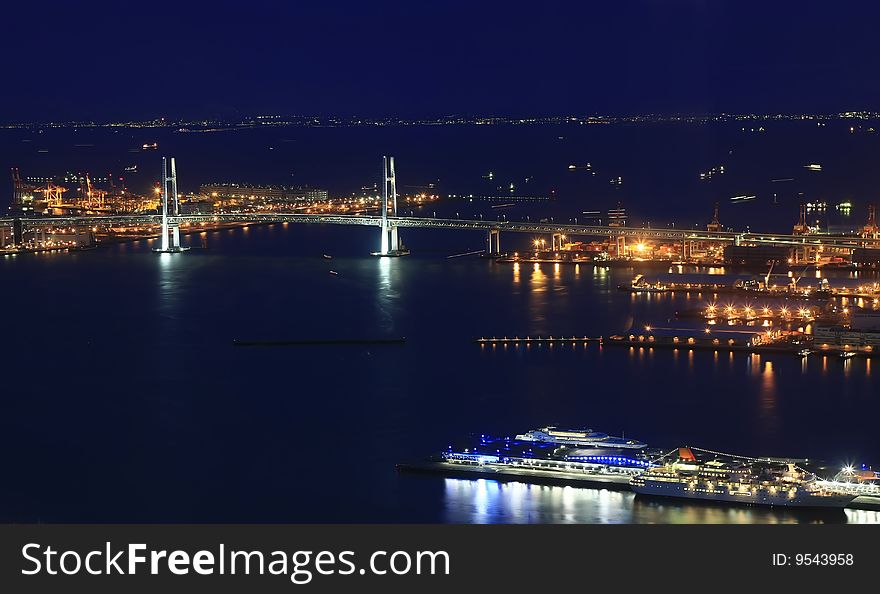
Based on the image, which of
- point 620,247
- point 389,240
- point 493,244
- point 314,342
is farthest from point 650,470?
point 493,244

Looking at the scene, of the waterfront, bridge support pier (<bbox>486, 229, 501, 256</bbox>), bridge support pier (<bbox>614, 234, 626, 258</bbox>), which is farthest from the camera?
bridge support pier (<bbox>486, 229, 501, 256</bbox>)

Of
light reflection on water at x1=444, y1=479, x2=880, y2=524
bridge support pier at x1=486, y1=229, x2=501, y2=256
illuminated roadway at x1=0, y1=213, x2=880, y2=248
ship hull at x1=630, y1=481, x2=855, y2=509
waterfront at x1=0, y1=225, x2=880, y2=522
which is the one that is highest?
illuminated roadway at x1=0, y1=213, x2=880, y2=248

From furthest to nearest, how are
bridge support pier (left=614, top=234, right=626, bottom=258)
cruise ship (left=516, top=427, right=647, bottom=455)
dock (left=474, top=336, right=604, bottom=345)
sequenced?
Answer: bridge support pier (left=614, top=234, right=626, bottom=258) < dock (left=474, top=336, right=604, bottom=345) < cruise ship (left=516, top=427, right=647, bottom=455)

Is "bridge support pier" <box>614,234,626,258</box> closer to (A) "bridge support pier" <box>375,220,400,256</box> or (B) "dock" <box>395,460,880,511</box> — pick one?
(A) "bridge support pier" <box>375,220,400,256</box>

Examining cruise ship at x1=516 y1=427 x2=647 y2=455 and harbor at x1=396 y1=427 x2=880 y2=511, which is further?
cruise ship at x1=516 y1=427 x2=647 y2=455

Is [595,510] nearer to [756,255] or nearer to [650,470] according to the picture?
[650,470]

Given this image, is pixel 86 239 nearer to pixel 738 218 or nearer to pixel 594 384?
pixel 738 218

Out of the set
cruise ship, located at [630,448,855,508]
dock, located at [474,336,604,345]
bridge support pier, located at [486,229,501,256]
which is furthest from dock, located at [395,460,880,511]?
bridge support pier, located at [486,229,501,256]
